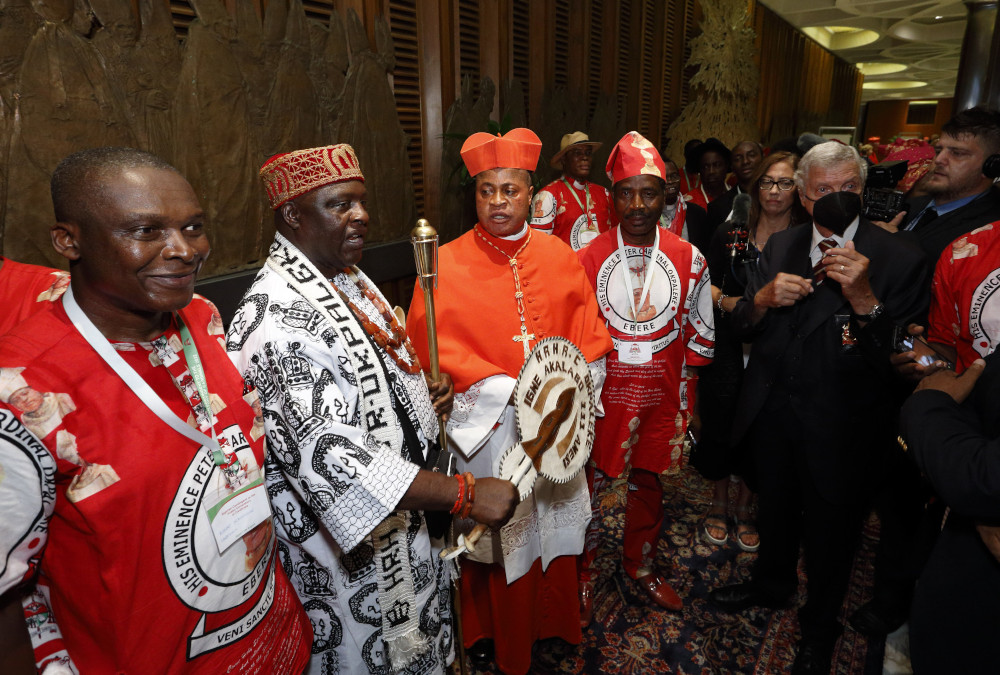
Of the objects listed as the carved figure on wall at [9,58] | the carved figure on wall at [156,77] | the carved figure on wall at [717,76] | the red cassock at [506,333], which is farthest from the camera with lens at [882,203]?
the carved figure on wall at [717,76]

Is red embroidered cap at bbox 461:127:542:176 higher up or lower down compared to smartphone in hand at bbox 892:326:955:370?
higher up

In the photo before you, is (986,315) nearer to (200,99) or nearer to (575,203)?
(575,203)

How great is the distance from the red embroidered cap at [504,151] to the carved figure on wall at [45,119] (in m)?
1.60

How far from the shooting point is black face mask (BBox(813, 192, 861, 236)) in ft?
6.81

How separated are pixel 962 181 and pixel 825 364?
57.8 inches

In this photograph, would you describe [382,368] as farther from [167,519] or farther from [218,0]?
[218,0]

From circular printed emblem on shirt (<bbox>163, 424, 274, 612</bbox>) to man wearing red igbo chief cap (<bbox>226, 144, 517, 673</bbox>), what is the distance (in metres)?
0.15

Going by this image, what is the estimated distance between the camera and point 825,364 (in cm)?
214

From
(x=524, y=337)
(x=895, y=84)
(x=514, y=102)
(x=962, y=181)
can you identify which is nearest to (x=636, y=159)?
(x=524, y=337)

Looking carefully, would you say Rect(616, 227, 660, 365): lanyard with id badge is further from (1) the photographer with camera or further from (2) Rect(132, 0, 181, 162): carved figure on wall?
(2) Rect(132, 0, 181, 162): carved figure on wall

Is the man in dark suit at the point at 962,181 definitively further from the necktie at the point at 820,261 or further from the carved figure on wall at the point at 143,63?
the carved figure on wall at the point at 143,63

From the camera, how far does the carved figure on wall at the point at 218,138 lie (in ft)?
8.91

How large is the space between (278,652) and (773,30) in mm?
13203

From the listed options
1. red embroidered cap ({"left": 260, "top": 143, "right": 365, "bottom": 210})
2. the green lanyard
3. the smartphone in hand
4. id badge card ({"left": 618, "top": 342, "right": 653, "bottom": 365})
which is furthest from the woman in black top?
the green lanyard
